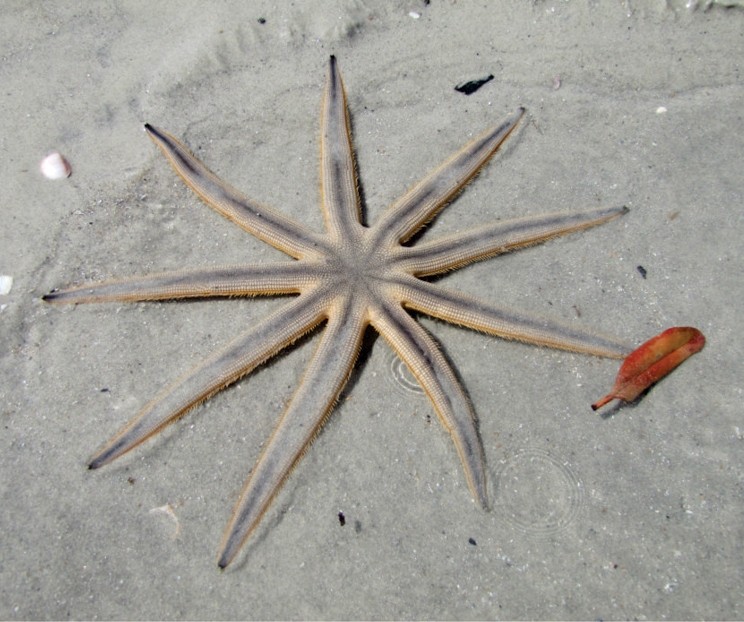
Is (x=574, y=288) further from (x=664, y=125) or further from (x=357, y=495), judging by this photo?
(x=357, y=495)

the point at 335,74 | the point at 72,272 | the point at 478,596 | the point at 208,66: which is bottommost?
the point at 478,596

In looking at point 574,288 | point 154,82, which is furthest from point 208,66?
point 574,288

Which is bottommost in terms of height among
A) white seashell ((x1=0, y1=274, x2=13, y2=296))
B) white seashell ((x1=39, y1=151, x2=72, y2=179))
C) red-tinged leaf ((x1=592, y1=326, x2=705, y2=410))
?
red-tinged leaf ((x1=592, y1=326, x2=705, y2=410))

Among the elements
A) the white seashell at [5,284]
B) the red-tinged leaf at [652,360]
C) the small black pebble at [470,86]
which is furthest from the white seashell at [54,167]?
the red-tinged leaf at [652,360]

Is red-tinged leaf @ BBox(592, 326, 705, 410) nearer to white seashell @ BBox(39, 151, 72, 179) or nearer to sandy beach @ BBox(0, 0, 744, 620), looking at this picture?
sandy beach @ BBox(0, 0, 744, 620)

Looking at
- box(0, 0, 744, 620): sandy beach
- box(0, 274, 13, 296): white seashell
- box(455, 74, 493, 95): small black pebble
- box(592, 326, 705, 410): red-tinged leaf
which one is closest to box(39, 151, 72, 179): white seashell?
box(0, 0, 744, 620): sandy beach

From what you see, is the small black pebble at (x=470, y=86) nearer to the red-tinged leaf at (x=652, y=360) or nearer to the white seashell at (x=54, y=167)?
the red-tinged leaf at (x=652, y=360)

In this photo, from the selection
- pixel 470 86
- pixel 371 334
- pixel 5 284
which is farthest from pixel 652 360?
pixel 5 284
